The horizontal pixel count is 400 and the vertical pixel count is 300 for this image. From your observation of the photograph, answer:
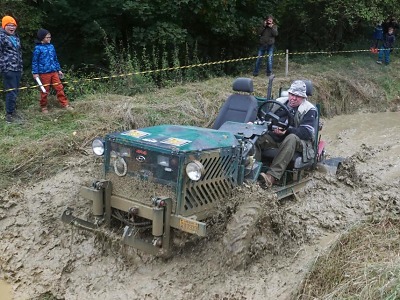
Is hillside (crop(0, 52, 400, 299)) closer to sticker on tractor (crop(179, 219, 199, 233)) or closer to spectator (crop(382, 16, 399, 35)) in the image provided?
sticker on tractor (crop(179, 219, 199, 233))

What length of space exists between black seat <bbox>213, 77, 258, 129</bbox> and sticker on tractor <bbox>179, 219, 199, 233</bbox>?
7.77ft

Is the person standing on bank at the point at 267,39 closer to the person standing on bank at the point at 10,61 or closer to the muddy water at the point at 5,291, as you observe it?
the person standing on bank at the point at 10,61

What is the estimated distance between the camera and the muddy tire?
17.2 feet

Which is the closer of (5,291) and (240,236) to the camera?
(240,236)

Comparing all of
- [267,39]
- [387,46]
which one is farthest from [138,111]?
[387,46]

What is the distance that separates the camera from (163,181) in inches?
203

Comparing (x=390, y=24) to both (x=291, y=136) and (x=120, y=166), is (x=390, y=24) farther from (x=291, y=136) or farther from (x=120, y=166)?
(x=120, y=166)

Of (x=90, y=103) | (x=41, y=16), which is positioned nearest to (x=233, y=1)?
(x=41, y=16)

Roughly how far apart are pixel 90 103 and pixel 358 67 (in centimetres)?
Answer: 1028

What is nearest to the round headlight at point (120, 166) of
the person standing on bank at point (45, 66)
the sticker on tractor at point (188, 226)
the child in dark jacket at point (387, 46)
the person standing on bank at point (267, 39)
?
the sticker on tractor at point (188, 226)

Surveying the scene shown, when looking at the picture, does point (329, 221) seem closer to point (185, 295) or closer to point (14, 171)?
point (185, 295)

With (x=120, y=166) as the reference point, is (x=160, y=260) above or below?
below

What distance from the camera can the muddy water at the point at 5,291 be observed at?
17.9 ft

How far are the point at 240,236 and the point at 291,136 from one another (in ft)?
6.17
